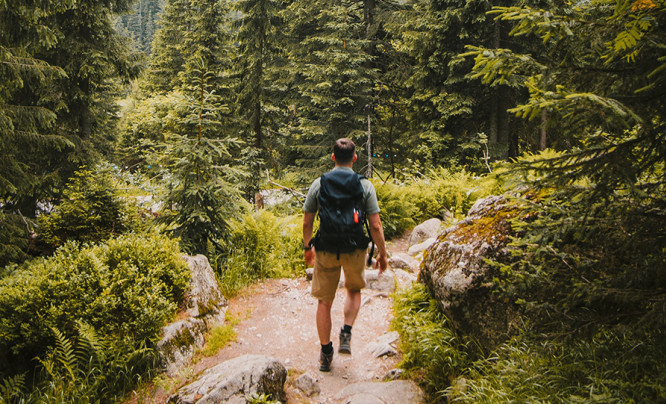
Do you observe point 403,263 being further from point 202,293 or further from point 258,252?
point 202,293

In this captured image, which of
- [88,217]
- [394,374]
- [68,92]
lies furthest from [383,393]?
[68,92]

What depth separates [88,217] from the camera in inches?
245

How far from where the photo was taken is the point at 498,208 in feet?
15.2

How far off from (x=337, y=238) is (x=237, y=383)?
5.70 ft

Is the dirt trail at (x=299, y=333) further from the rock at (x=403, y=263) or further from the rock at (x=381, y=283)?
the rock at (x=403, y=263)

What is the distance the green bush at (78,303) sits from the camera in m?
3.99

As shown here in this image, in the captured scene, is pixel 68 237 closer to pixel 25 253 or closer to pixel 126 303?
pixel 25 253

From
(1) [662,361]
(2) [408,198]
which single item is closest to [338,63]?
(2) [408,198]

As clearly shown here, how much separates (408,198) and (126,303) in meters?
7.80

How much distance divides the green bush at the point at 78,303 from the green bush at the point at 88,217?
5.23 ft

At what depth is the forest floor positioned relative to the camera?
14.3 ft

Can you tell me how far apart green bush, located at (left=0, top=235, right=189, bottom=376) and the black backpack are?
2.28 m

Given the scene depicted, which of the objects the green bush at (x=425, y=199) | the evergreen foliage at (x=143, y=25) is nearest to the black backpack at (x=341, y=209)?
the green bush at (x=425, y=199)

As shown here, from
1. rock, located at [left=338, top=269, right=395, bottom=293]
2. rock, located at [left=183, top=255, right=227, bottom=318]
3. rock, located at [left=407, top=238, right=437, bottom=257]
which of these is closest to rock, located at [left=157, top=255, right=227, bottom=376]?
rock, located at [left=183, top=255, right=227, bottom=318]
